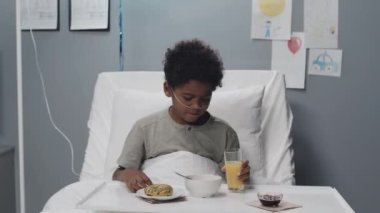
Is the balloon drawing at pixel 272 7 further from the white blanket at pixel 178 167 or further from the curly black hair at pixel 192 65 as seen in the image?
the white blanket at pixel 178 167

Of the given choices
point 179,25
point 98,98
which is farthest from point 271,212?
point 179,25

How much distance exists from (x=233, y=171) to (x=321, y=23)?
106 cm

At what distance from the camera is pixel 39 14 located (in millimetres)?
2402

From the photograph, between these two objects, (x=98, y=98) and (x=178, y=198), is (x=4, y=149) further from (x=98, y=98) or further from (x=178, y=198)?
(x=178, y=198)

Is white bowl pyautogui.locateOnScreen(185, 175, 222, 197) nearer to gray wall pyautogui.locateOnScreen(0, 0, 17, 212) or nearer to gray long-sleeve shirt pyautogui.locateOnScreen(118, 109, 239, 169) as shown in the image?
gray long-sleeve shirt pyautogui.locateOnScreen(118, 109, 239, 169)

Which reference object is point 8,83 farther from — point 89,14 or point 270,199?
Answer: point 270,199

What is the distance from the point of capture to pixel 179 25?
2262 millimetres

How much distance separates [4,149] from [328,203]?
5.89 ft

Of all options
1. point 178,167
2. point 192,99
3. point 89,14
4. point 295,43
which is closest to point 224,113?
point 192,99

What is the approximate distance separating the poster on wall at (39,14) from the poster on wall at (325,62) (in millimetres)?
1235

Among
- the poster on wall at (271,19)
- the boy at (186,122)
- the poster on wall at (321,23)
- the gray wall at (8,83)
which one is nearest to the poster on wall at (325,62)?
the poster on wall at (321,23)

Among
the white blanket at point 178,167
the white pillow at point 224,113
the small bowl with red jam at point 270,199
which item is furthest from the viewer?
the white pillow at point 224,113

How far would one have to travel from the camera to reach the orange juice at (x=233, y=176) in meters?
1.26

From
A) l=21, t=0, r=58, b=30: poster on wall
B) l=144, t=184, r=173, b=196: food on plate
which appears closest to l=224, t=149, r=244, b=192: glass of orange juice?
l=144, t=184, r=173, b=196: food on plate
